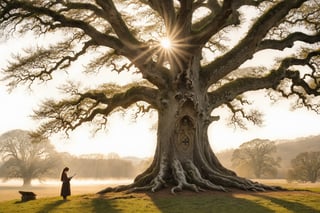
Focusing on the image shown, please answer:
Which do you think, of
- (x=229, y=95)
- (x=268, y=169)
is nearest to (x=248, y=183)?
(x=229, y=95)

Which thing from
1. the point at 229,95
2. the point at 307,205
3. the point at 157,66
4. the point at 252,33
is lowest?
the point at 307,205

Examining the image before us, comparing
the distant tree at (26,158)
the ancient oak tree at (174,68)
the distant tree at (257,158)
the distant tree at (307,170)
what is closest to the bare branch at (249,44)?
the ancient oak tree at (174,68)

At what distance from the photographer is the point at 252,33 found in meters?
19.7

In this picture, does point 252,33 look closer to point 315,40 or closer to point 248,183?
point 315,40

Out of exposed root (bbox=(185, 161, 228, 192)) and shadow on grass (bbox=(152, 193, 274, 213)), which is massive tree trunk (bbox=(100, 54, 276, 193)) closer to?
exposed root (bbox=(185, 161, 228, 192))

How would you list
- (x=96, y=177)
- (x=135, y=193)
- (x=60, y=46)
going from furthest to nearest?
(x=96, y=177) < (x=60, y=46) < (x=135, y=193)

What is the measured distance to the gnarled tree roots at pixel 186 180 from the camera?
1711 cm

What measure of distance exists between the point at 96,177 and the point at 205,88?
64571mm

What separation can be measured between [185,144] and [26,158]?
39780mm

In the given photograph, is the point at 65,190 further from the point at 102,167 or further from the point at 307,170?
the point at 102,167

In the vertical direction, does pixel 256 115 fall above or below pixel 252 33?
below

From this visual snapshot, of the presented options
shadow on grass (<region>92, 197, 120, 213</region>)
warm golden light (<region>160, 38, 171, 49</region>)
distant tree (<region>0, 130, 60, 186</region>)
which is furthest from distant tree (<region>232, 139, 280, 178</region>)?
shadow on grass (<region>92, 197, 120, 213</region>)

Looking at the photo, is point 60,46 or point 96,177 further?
point 96,177

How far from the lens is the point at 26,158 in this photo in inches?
2085
